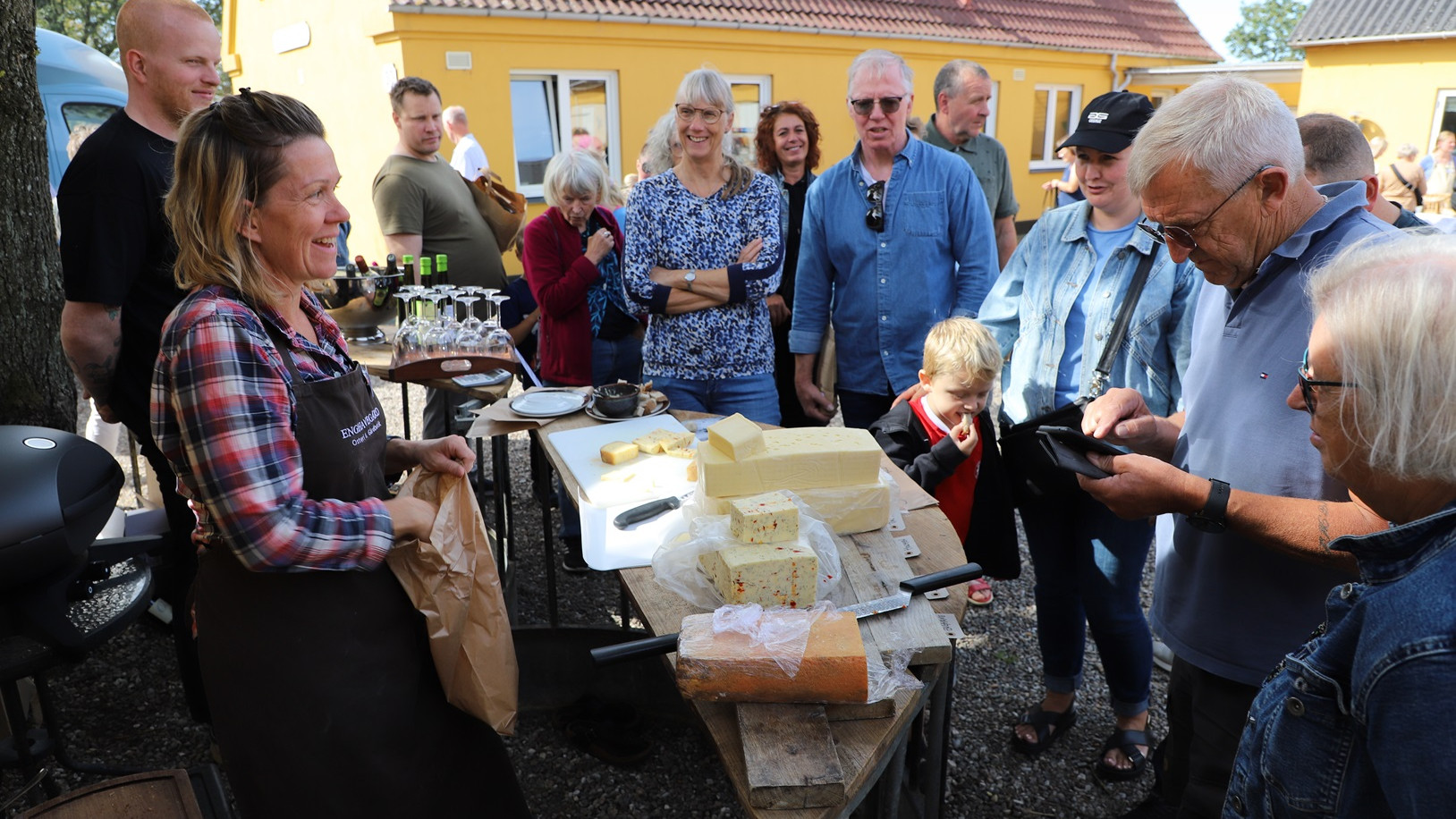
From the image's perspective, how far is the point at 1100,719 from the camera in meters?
3.12

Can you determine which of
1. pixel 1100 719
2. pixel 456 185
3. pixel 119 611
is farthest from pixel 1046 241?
pixel 456 185

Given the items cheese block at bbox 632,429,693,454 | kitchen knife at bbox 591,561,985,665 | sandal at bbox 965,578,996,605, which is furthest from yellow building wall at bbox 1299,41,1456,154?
kitchen knife at bbox 591,561,985,665

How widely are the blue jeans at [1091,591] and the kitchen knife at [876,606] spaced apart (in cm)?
96

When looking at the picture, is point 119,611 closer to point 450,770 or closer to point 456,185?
point 450,770

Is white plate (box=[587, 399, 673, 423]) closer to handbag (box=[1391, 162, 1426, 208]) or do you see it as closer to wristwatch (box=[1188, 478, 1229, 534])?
wristwatch (box=[1188, 478, 1229, 534])

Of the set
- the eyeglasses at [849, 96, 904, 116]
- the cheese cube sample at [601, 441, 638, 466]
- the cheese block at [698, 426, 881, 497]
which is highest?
the eyeglasses at [849, 96, 904, 116]

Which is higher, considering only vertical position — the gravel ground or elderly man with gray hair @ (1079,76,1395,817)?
elderly man with gray hair @ (1079,76,1395,817)

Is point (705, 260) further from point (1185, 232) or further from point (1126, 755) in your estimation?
point (1126, 755)

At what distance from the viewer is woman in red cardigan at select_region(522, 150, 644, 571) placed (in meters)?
4.15

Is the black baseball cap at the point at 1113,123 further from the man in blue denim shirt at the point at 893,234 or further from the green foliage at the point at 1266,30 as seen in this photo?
the green foliage at the point at 1266,30

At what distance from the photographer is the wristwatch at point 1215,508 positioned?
1.65 meters

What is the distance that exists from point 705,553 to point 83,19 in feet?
99.2

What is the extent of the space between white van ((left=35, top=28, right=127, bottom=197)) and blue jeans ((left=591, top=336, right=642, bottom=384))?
7235 mm

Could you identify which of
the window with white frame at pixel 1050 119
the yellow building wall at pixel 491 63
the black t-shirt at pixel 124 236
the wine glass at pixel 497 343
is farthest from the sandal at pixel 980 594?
the window with white frame at pixel 1050 119
